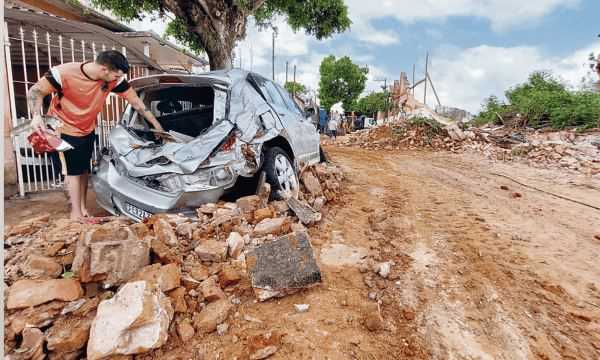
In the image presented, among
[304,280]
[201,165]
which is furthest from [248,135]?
[304,280]

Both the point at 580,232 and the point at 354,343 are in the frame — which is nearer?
the point at 354,343

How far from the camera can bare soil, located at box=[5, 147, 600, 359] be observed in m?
1.76

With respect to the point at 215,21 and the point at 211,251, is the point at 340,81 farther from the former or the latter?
the point at 211,251

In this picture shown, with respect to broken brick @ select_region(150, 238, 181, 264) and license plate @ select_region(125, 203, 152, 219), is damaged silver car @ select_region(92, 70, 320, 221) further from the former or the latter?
broken brick @ select_region(150, 238, 181, 264)

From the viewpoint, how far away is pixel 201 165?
2.82 meters

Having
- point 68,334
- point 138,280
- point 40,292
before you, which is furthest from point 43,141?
point 68,334

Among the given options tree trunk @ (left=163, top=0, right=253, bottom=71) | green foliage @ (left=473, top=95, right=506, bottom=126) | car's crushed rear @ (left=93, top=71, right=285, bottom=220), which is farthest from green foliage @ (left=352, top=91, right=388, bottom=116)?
car's crushed rear @ (left=93, top=71, right=285, bottom=220)

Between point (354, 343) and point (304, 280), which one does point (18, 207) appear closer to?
point (304, 280)

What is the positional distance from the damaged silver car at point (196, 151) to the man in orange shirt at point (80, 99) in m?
0.20

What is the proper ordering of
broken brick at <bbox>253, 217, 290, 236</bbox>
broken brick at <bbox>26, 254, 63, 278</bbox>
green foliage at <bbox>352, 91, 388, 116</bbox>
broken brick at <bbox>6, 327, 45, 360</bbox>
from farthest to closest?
green foliage at <bbox>352, 91, 388, 116</bbox> < broken brick at <bbox>253, 217, 290, 236</bbox> < broken brick at <bbox>26, 254, 63, 278</bbox> < broken brick at <bbox>6, 327, 45, 360</bbox>

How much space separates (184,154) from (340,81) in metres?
38.9

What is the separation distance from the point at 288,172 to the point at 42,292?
2.43 meters

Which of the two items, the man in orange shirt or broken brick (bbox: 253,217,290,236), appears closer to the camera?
broken brick (bbox: 253,217,290,236)

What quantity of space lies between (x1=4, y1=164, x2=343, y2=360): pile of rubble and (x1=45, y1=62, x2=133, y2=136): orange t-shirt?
1.09 meters
